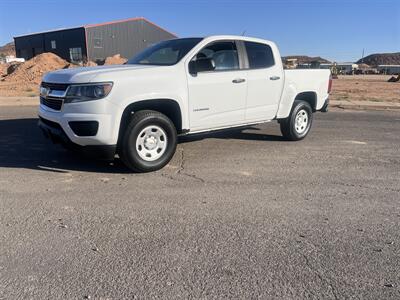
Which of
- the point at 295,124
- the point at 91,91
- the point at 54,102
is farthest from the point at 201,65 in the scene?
the point at 295,124

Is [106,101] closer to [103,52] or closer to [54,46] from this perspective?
[103,52]

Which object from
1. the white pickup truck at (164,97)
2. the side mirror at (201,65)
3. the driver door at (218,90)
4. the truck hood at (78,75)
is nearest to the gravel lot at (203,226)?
the white pickup truck at (164,97)

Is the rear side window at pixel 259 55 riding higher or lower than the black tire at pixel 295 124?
higher

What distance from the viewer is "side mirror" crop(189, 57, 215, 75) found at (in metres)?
6.57

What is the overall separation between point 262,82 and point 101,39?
57.9 meters

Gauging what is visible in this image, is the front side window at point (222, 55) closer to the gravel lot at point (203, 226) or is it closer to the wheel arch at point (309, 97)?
the gravel lot at point (203, 226)

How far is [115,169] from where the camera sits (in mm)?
6504

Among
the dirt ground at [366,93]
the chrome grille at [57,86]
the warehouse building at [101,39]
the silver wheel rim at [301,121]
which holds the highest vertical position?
the warehouse building at [101,39]

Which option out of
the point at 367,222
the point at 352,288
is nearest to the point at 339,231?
the point at 367,222

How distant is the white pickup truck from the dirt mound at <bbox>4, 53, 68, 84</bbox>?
87.4ft

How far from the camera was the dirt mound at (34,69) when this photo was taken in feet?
113

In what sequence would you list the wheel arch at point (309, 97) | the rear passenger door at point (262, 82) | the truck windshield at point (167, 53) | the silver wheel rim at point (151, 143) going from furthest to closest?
the wheel arch at point (309, 97) → the rear passenger door at point (262, 82) → the truck windshield at point (167, 53) → the silver wheel rim at point (151, 143)

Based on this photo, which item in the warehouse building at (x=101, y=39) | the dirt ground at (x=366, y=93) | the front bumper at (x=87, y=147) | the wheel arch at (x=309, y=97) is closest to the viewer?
the front bumper at (x=87, y=147)

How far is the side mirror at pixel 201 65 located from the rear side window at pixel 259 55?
1129 mm
